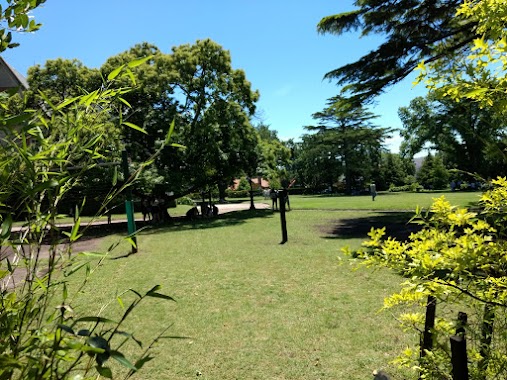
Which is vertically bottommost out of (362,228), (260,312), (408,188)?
(260,312)

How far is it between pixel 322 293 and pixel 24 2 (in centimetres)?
574

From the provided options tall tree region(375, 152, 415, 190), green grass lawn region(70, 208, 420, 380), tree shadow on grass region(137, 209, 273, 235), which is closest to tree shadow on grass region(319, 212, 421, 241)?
green grass lawn region(70, 208, 420, 380)

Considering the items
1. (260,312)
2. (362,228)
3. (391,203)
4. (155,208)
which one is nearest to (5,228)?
(260,312)

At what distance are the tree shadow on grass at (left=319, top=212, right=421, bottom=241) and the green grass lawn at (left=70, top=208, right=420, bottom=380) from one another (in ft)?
4.88

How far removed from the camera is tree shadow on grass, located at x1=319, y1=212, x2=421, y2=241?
1156 cm

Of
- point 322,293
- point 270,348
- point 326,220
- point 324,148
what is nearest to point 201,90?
point 326,220

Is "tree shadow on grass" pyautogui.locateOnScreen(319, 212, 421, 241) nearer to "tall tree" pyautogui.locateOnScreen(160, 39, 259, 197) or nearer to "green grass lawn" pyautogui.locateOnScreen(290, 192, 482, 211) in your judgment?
"green grass lawn" pyautogui.locateOnScreen(290, 192, 482, 211)

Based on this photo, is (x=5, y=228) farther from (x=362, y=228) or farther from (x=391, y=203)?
(x=391, y=203)

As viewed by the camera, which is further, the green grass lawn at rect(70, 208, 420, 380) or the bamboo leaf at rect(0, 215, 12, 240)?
the green grass lawn at rect(70, 208, 420, 380)

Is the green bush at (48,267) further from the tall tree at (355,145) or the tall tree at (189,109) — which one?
the tall tree at (355,145)

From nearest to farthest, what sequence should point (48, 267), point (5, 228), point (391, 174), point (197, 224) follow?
point (5, 228)
point (48, 267)
point (197, 224)
point (391, 174)

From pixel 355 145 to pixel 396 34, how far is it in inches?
1597

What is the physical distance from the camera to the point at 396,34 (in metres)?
12.0

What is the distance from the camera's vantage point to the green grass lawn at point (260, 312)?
3814 mm
